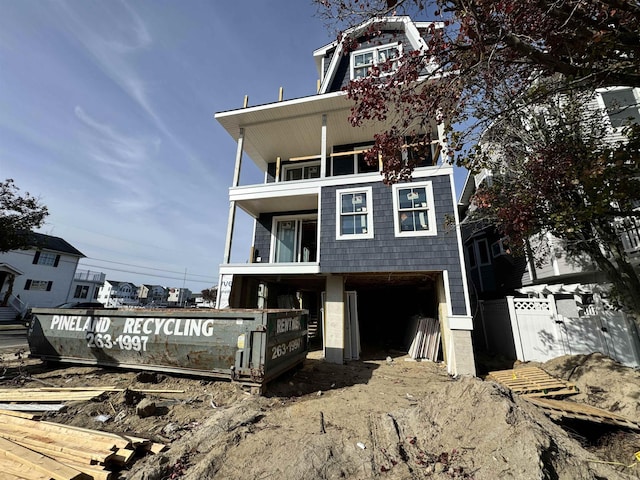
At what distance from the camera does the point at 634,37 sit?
127 inches

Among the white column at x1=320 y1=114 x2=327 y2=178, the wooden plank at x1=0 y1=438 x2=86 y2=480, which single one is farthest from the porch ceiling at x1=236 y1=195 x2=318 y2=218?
the wooden plank at x1=0 y1=438 x2=86 y2=480

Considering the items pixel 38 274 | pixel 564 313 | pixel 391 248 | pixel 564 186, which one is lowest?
pixel 564 313

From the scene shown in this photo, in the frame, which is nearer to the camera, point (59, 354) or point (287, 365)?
point (287, 365)

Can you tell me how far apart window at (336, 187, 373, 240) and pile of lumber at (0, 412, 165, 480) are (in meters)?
7.71

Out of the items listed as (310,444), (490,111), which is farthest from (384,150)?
(310,444)

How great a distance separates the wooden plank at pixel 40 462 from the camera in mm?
2904

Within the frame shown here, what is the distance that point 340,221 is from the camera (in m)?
10.1

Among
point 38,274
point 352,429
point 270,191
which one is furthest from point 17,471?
point 38,274

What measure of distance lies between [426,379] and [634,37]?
8.09m

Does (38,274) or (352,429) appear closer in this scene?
(352,429)

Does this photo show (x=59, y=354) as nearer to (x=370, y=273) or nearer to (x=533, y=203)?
(x=370, y=273)

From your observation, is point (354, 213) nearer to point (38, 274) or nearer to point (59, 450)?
point (59, 450)

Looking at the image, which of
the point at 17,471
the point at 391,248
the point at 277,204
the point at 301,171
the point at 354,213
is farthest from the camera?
the point at 301,171

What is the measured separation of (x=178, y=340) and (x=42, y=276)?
1353 inches
